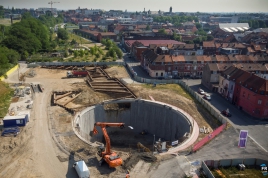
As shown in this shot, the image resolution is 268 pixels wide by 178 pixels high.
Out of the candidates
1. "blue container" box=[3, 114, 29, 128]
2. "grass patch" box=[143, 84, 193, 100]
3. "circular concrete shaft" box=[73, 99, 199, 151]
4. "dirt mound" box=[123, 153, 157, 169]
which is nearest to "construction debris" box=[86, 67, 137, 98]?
"circular concrete shaft" box=[73, 99, 199, 151]

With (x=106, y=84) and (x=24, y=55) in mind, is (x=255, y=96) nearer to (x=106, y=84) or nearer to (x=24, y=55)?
(x=106, y=84)

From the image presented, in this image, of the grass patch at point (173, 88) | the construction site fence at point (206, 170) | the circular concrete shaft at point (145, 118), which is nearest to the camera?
the construction site fence at point (206, 170)

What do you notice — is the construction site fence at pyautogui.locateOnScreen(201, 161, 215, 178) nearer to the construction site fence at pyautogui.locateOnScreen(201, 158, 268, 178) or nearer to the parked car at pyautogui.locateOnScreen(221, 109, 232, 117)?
the construction site fence at pyautogui.locateOnScreen(201, 158, 268, 178)

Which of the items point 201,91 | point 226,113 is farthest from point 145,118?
point 226,113

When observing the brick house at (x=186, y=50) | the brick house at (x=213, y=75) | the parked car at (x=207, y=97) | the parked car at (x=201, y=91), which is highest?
the brick house at (x=186, y=50)

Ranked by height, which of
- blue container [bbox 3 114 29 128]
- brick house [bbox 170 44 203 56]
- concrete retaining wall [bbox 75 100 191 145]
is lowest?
concrete retaining wall [bbox 75 100 191 145]

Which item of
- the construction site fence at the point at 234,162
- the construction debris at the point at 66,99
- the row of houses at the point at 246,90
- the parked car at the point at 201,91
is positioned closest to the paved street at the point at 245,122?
the row of houses at the point at 246,90

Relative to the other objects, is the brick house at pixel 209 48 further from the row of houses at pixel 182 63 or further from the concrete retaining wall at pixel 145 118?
the concrete retaining wall at pixel 145 118

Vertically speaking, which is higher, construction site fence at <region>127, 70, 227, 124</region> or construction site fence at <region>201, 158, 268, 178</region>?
construction site fence at <region>127, 70, 227, 124</region>
